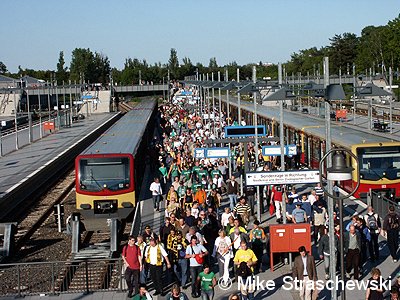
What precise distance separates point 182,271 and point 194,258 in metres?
0.73

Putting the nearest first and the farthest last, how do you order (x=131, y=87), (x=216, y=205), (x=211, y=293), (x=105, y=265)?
(x=211, y=293), (x=105, y=265), (x=216, y=205), (x=131, y=87)

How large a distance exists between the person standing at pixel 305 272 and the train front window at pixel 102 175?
10674 millimetres

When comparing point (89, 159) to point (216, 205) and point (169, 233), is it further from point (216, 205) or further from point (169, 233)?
point (169, 233)

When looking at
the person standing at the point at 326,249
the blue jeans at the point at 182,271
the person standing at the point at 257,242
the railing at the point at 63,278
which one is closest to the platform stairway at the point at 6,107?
the railing at the point at 63,278

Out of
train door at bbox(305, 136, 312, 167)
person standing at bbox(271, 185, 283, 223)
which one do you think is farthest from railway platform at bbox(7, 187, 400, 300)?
train door at bbox(305, 136, 312, 167)

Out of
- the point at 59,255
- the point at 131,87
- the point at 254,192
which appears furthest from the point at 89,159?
the point at 131,87

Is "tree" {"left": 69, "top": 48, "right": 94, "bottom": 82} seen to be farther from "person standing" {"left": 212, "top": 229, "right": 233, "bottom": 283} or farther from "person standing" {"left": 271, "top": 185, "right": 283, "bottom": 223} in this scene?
"person standing" {"left": 212, "top": 229, "right": 233, "bottom": 283}

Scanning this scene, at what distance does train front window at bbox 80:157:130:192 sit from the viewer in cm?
2353

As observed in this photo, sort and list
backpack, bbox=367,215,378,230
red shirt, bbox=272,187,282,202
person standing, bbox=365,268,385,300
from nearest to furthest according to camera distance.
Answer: person standing, bbox=365,268,385,300 → backpack, bbox=367,215,378,230 → red shirt, bbox=272,187,282,202

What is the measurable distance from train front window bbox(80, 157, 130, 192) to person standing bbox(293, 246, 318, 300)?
10674 millimetres

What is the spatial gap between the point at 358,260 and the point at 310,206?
14.2 ft

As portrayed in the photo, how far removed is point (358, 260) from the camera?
1573 centimetres

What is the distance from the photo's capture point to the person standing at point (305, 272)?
541 inches

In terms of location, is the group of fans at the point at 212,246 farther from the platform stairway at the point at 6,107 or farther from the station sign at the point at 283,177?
the platform stairway at the point at 6,107
